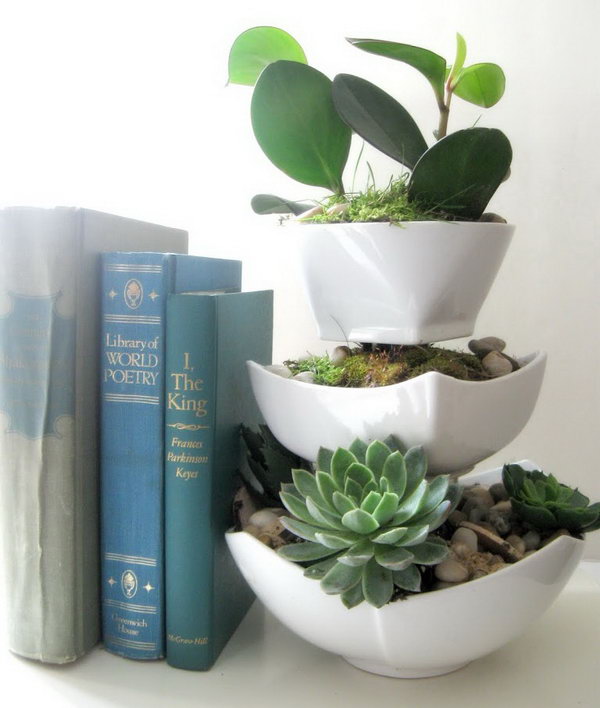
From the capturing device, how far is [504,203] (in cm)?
79

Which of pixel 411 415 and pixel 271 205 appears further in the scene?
pixel 271 205

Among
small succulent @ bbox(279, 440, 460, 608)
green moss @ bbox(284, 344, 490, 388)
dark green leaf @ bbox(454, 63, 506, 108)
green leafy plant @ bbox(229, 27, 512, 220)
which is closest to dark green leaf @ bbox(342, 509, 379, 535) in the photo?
small succulent @ bbox(279, 440, 460, 608)

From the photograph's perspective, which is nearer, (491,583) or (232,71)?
(491,583)

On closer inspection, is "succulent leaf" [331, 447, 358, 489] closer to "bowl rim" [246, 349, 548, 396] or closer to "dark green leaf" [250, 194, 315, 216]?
"bowl rim" [246, 349, 548, 396]

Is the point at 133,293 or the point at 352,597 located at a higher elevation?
the point at 133,293

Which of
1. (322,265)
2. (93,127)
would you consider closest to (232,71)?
(322,265)

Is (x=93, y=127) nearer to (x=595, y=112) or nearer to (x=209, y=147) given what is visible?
(x=209, y=147)

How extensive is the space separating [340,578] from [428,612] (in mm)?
66

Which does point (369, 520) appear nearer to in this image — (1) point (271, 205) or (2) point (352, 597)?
(2) point (352, 597)

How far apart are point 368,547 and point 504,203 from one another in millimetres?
480

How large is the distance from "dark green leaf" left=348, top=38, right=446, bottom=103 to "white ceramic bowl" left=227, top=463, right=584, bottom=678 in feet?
1.10

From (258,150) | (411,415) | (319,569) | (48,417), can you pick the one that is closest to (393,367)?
(411,415)

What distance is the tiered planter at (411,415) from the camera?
18.3 inches

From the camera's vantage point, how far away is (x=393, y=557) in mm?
433
